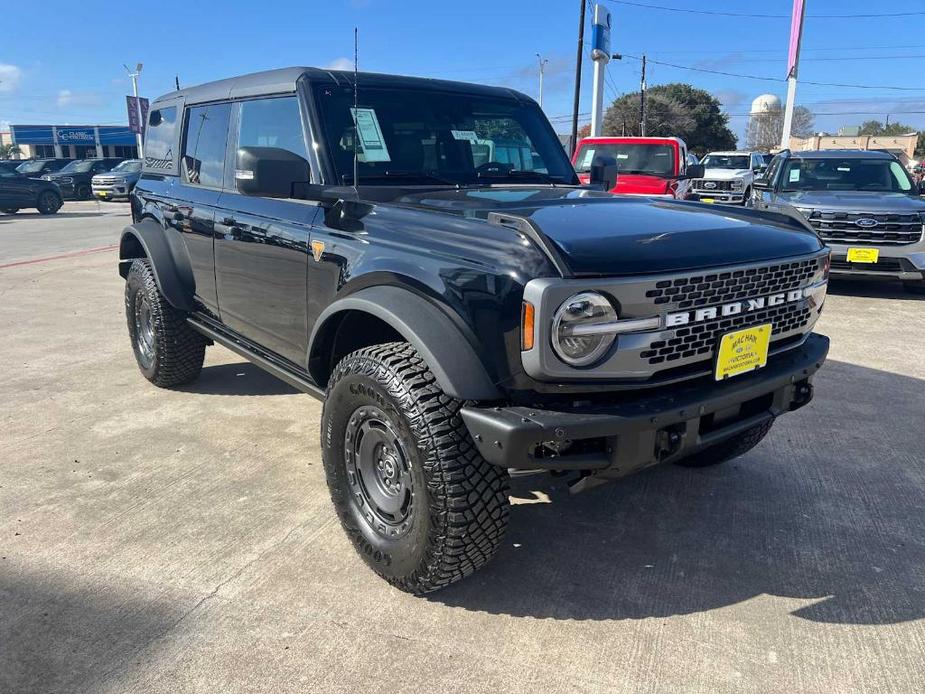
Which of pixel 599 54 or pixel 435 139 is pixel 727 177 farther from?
pixel 435 139

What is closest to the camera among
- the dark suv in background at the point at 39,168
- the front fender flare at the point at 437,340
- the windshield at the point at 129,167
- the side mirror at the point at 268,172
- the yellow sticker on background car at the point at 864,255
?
the front fender flare at the point at 437,340

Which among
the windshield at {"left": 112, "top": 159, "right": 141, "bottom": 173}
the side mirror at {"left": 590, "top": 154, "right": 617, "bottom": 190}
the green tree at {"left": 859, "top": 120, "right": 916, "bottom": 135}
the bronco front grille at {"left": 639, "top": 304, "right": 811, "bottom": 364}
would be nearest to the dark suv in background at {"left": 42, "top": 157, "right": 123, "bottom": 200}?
the windshield at {"left": 112, "top": 159, "right": 141, "bottom": 173}

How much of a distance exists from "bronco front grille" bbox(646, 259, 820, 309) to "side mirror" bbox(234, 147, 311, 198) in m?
1.55

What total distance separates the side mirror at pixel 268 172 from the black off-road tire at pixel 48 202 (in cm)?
2123

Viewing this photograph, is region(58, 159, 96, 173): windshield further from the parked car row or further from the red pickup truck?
the red pickup truck

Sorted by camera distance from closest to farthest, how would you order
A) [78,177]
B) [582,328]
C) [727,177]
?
1. [582,328]
2. [727,177]
3. [78,177]

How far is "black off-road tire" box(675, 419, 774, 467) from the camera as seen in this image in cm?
332

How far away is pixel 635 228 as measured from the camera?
244 cm

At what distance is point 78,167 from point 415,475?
28.9 metres

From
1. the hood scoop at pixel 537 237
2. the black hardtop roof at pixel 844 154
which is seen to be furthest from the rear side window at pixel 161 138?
the black hardtop roof at pixel 844 154

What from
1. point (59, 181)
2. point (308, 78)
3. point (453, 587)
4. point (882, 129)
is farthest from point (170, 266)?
point (882, 129)

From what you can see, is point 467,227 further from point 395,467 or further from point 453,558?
point 453,558

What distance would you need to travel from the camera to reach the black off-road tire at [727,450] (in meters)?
3.32

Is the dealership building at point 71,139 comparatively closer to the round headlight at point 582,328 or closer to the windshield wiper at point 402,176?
the windshield wiper at point 402,176
